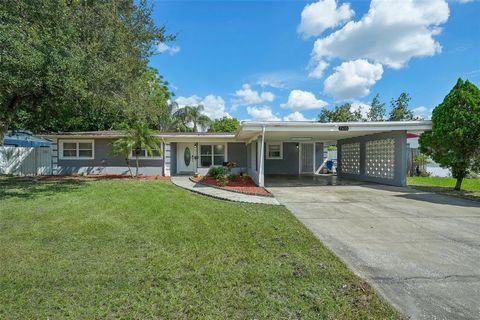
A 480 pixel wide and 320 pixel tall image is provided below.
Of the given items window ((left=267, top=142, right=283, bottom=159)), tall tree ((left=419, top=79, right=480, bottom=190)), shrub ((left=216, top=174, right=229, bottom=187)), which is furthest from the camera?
window ((left=267, top=142, right=283, bottom=159))

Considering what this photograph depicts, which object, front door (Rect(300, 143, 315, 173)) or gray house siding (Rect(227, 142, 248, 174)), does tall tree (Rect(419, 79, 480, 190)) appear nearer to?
front door (Rect(300, 143, 315, 173))

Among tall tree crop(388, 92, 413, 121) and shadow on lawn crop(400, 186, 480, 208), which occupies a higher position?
tall tree crop(388, 92, 413, 121)

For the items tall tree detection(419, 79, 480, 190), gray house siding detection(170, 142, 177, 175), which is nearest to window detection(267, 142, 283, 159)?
gray house siding detection(170, 142, 177, 175)

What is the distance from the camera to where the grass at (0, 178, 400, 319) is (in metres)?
2.75

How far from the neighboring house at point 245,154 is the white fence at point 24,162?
5.41ft

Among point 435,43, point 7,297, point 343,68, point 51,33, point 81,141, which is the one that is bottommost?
point 7,297

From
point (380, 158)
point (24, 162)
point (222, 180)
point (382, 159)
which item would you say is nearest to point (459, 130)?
point (382, 159)

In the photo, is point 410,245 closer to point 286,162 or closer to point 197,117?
point 286,162

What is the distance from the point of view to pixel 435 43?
13055 mm

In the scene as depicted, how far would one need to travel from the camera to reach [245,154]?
18359 millimetres

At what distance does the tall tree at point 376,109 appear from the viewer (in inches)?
1481

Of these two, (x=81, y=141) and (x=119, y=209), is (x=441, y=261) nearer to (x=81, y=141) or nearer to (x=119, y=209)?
(x=119, y=209)

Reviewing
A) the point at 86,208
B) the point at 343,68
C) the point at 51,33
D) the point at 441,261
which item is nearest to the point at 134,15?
the point at 51,33

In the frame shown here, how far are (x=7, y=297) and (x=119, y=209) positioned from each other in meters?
4.40
